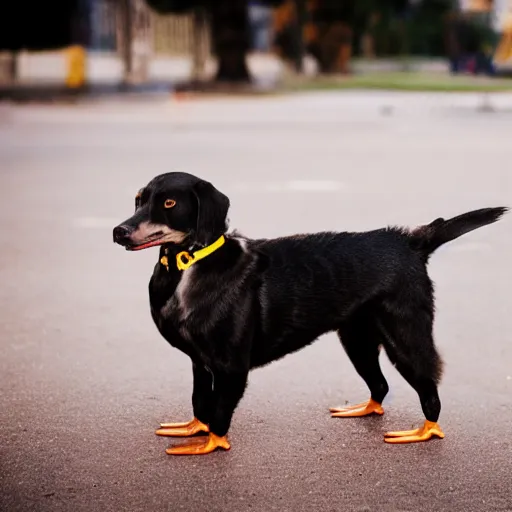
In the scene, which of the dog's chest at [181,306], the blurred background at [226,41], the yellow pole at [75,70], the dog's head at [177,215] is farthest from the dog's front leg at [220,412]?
the yellow pole at [75,70]

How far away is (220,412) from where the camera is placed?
178 inches

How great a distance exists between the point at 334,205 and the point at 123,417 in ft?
21.8

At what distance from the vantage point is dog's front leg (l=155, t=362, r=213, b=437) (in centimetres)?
470

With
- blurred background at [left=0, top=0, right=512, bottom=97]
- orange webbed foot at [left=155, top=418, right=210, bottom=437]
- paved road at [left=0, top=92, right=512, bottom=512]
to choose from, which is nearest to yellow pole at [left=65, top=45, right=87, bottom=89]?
blurred background at [left=0, top=0, right=512, bottom=97]

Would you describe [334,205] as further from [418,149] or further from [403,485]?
[403,485]

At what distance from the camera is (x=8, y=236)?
10.2 meters

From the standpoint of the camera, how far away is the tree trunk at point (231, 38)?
3519 cm

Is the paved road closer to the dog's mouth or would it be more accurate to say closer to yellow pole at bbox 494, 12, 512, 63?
the dog's mouth

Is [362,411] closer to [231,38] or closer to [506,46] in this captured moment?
[231,38]

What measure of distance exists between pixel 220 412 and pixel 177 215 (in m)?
0.79

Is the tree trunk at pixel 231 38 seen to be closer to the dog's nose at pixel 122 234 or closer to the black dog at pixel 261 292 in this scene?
the black dog at pixel 261 292

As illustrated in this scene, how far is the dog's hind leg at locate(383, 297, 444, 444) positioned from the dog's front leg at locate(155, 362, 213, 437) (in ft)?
2.43

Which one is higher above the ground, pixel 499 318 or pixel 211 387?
pixel 211 387

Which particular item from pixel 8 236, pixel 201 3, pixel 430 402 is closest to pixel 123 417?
pixel 430 402
